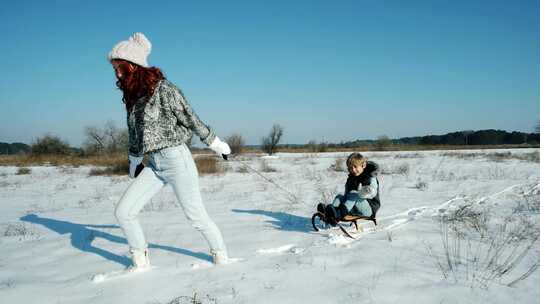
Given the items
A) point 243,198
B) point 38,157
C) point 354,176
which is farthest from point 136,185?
point 38,157

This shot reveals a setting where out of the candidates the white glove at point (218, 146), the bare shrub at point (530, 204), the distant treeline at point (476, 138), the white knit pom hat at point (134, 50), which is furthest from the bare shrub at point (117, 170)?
the distant treeline at point (476, 138)

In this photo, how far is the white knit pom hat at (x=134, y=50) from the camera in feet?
9.16

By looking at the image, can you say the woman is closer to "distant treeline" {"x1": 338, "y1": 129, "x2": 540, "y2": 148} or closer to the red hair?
the red hair

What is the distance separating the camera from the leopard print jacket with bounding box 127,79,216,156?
2867mm

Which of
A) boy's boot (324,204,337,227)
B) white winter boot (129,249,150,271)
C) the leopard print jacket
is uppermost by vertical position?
the leopard print jacket

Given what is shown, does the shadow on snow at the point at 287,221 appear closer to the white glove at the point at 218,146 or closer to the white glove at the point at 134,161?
the white glove at the point at 218,146

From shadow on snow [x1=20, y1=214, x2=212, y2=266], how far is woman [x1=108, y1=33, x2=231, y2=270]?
786 mm

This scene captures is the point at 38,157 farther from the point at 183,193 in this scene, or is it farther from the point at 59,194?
the point at 183,193

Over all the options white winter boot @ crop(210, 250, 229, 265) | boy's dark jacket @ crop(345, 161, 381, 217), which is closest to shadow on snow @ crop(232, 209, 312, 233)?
boy's dark jacket @ crop(345, 161, 381, 217)

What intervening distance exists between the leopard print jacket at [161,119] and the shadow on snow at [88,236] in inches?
51.6

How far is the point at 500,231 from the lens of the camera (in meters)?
4.18

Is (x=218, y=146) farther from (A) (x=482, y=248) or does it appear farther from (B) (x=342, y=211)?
(A) (x=482, y=248)

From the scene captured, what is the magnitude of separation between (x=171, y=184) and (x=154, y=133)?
0.45 metres

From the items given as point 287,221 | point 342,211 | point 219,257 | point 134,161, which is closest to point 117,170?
point 287,221
